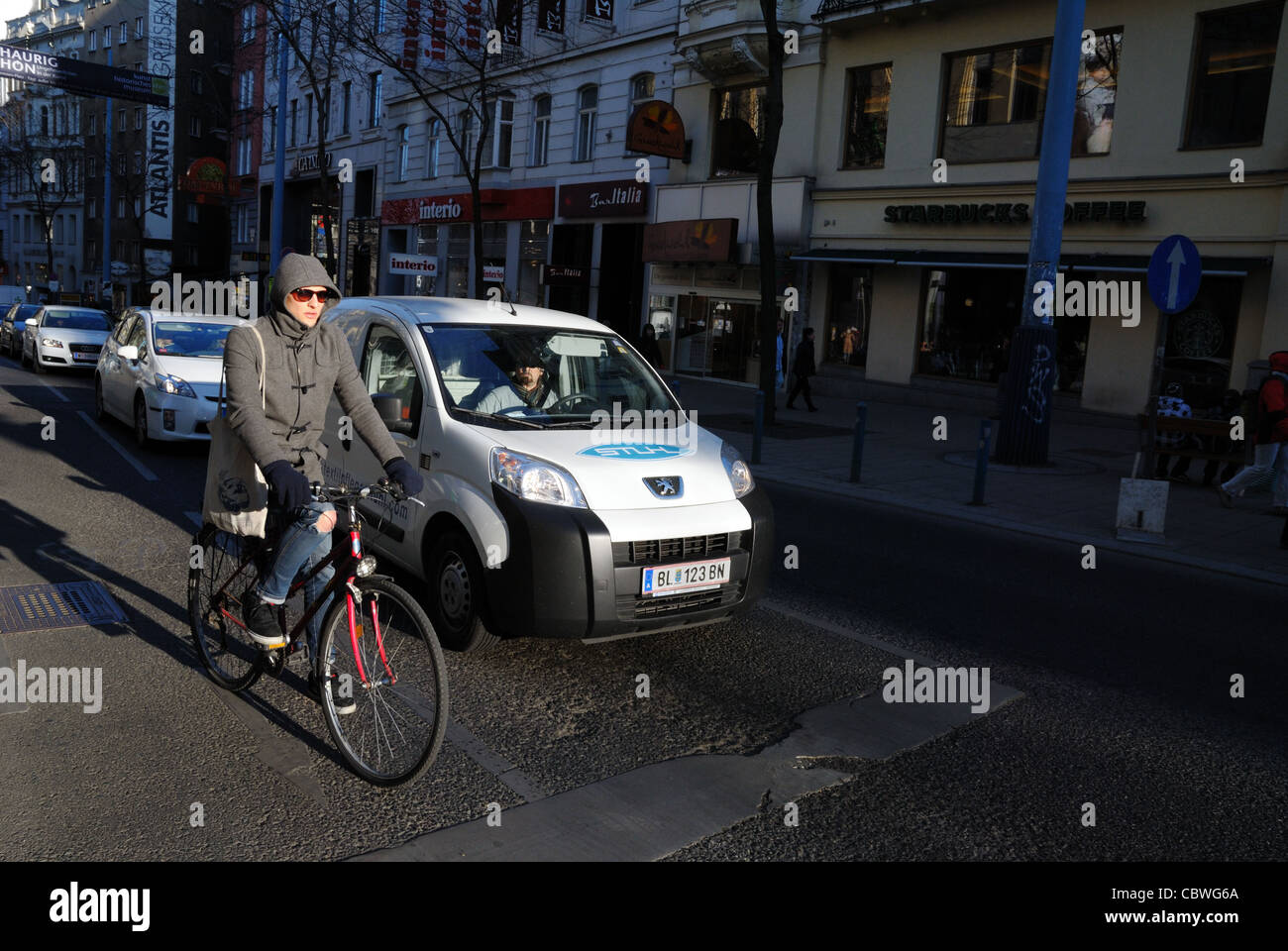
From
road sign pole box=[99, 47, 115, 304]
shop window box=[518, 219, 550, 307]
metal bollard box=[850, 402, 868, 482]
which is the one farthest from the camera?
road sign pole box=[99, 47, 115, 304]

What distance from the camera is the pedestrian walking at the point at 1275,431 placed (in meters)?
10.0

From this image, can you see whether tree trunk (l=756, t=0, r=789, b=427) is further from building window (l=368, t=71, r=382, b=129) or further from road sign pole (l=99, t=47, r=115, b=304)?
road sign pole (l=99, t=47, r=115, b=304)

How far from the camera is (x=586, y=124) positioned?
30.6 m

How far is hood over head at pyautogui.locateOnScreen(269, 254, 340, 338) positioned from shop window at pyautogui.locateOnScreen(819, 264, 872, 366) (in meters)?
20.4

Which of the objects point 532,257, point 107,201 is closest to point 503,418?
point 532,257

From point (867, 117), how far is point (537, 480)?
824 inches

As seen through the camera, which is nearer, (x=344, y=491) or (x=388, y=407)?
(x=344, y=491)

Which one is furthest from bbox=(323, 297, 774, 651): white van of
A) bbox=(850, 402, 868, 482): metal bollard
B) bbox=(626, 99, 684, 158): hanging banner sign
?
bbox=(626, 99, 684, 158): hanging banner sign

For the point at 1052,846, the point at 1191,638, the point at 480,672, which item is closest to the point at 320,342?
the point at 480,672

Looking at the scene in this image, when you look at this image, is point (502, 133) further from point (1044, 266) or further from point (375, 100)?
point (1044, 266)

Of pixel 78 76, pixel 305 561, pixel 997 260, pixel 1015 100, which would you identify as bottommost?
pixel 305 561

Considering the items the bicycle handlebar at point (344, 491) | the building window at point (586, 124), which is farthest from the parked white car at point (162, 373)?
the building window at point (586, 124)

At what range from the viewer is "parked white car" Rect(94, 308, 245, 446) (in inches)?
436

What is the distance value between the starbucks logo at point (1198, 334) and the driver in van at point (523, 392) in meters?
15.3
